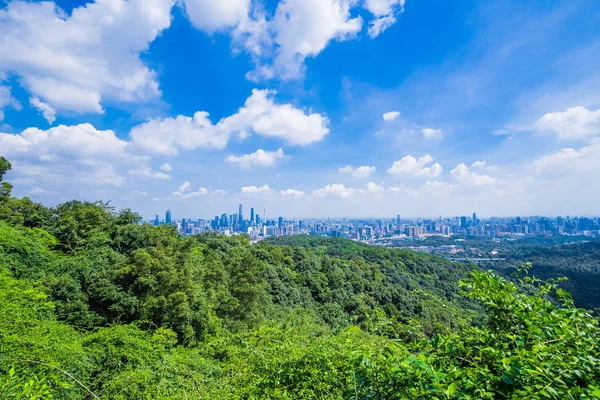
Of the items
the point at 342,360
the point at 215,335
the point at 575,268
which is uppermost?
the point at 342,360

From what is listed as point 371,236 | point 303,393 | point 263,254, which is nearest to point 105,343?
point 303,393

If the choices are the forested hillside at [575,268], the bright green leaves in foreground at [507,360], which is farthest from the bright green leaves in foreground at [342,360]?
the forested hillside at [575,268]

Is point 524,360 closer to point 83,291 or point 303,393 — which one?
point 303,393

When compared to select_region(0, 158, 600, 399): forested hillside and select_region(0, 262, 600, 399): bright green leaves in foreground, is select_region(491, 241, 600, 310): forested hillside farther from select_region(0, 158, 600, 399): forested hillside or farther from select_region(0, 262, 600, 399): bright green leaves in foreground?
select_region(0, 262, 600, 399): bright green leaves in foreground

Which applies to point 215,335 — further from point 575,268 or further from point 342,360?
point 575,268

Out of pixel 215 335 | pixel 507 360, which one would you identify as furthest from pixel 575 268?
pixel 507 360

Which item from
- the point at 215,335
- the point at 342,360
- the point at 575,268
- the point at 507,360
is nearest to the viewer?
the point at 507,360

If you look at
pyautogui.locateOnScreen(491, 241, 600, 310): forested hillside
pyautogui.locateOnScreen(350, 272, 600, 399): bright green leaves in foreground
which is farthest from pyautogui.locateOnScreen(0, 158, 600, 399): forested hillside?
pyautogui.locateOnScreen(491, 241, 600, 310): forested hillside

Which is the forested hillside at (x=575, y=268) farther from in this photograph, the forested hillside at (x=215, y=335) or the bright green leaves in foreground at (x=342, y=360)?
the bright green leaves in foreground at (x=342, y=360)
